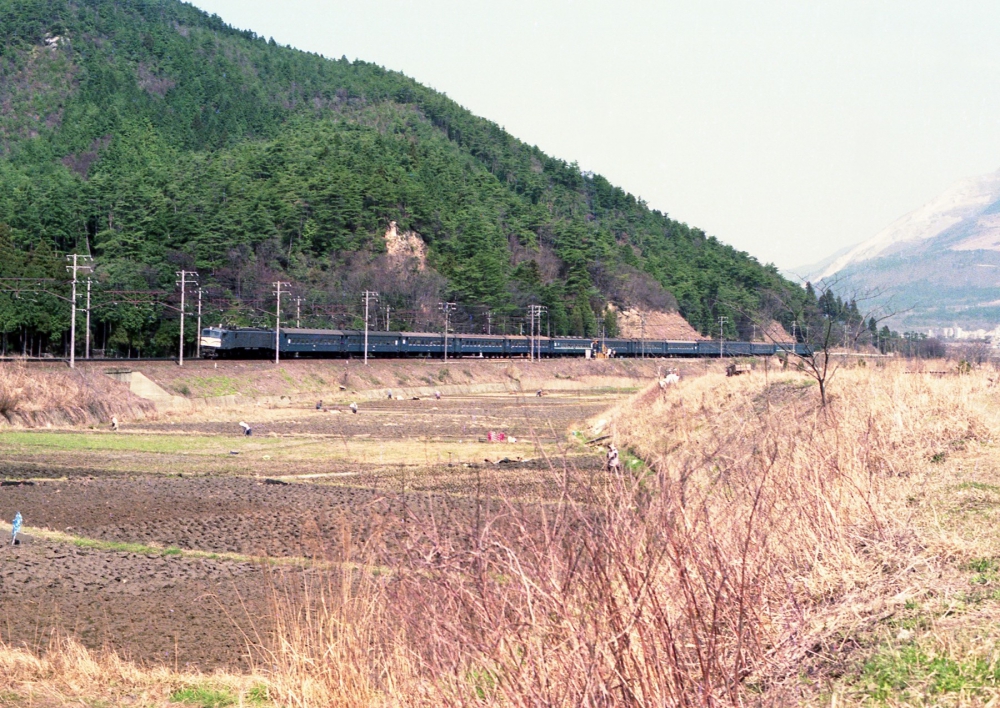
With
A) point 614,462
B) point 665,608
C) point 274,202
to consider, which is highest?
point 274,202

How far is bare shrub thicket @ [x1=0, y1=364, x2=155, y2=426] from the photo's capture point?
36.7 metres

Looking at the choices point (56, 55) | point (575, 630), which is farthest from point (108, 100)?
point (575, 630)

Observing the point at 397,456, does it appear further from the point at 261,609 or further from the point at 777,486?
the point at 777,486

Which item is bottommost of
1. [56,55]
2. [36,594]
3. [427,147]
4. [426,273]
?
[36,594]

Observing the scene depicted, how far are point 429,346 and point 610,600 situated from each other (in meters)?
69.2

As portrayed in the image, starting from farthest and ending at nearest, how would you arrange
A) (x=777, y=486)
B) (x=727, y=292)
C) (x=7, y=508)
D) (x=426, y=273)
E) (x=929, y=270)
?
(x=727, y=292), (x=929, y=270), (x=426, y=273), (x=7, y=508), (x=777, y=486)

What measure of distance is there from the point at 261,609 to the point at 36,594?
3241 mm

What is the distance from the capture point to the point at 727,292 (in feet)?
431

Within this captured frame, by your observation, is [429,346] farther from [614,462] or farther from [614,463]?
[614,463]

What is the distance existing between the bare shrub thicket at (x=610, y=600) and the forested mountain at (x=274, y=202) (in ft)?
169

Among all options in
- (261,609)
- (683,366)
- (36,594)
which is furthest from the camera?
(683,366)

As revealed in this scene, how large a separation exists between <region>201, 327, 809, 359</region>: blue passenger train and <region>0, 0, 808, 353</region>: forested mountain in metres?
5.23

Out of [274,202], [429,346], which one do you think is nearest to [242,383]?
[429,346]

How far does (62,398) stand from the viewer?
3897 centimetres
